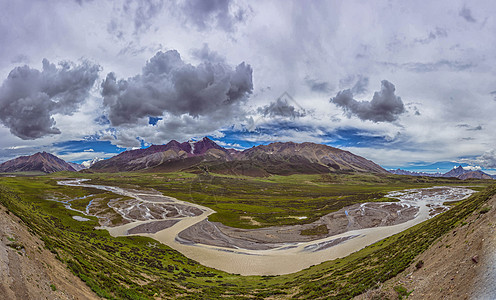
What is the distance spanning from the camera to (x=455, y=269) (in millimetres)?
15742

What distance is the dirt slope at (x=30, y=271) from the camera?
13.8m

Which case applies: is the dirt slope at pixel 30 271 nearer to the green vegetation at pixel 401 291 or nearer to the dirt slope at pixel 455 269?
the dirt slope at pixel 455 269

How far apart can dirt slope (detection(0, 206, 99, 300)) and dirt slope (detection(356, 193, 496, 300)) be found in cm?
2531

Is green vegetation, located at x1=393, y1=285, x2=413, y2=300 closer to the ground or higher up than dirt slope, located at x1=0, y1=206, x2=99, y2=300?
closer to the ground

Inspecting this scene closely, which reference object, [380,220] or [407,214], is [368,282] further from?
[407,214]

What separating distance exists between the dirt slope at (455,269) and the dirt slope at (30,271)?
25.3 meters

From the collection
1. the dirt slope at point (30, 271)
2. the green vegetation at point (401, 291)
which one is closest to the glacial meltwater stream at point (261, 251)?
the green vegetation at point (401, 291)

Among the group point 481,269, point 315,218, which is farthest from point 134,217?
point 481,269

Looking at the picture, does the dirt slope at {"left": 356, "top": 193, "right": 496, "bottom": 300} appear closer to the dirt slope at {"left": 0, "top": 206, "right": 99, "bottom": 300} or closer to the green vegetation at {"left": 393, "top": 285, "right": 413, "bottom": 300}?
the green vegetation at {"left": 393, "top": 285, "right": 413, "bottom": 300}

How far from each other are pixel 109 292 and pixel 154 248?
45865 millimetres

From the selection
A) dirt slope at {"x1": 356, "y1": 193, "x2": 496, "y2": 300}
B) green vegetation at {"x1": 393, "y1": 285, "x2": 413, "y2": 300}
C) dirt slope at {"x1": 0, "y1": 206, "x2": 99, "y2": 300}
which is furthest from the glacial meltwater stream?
dirt slope at {"x1": 0, "y1": 206, "x2": 99, "y2": 300}

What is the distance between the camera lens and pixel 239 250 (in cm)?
6644

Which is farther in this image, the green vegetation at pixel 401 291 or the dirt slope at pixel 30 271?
the green vegetation at pixel 401 291

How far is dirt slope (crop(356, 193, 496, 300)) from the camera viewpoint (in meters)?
13.5
